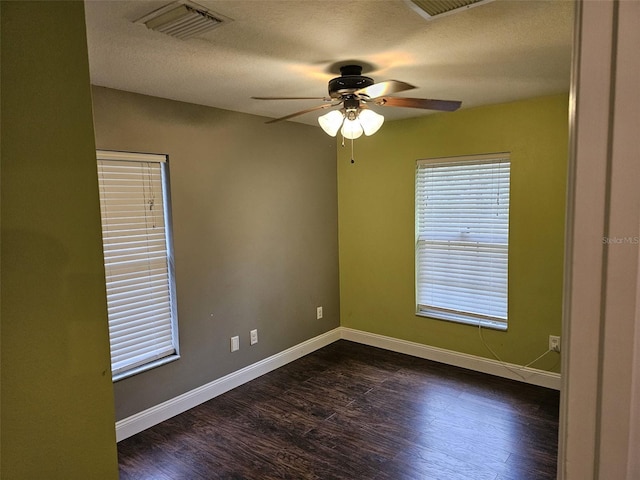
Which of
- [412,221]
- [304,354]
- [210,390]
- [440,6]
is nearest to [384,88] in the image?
[440,6]

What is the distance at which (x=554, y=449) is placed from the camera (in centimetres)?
254

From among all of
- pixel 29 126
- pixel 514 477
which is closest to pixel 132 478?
pixel 514 477

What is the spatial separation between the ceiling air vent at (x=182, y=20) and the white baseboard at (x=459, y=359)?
3.29m

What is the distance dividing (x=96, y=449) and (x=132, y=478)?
1.90 metres

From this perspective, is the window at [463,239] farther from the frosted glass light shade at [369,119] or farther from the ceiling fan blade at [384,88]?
the ceiling fan blade at [384,88]

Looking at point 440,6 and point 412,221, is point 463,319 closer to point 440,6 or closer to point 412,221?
point 412,221

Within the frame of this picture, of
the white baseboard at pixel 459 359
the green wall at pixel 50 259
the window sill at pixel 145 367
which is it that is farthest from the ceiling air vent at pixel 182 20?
the white baseboard at pixel 459 359

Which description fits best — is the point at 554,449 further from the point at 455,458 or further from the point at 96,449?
the point at 96,449

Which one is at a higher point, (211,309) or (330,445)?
(211,309)

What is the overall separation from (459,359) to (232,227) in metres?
2.33

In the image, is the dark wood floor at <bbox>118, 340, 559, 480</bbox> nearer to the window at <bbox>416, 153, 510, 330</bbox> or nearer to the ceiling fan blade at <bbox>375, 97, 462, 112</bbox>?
the window at <bbox>416, 153, 510, 330</bbox>

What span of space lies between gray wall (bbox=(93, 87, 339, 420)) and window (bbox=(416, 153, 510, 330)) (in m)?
1.03

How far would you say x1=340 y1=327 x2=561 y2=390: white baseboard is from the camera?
3370 mm

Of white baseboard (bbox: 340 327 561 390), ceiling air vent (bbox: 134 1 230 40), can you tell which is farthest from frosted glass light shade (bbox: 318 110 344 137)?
white baseboard (bbox: 340 327 561 390)
